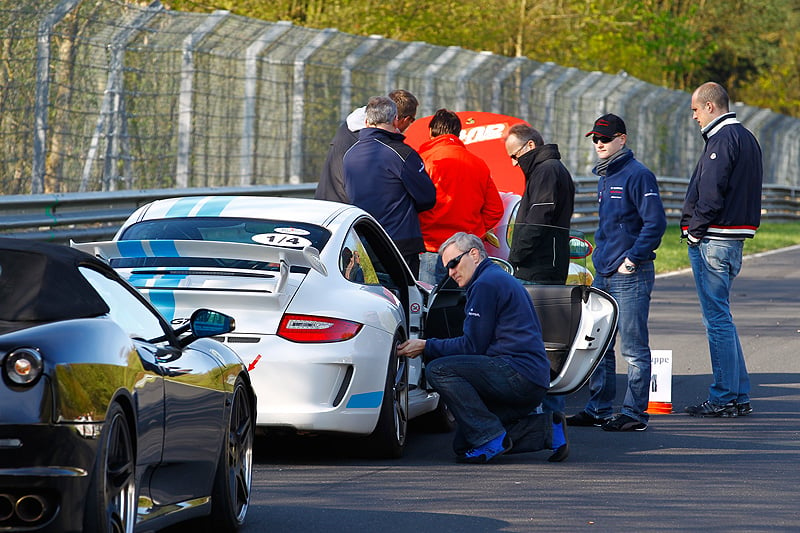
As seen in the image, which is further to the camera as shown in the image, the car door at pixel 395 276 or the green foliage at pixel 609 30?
the green foliage at pixel 609 30

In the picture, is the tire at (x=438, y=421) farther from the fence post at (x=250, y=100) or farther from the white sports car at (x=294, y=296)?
the fence post at (x=250, y=100)

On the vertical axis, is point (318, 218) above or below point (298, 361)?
above

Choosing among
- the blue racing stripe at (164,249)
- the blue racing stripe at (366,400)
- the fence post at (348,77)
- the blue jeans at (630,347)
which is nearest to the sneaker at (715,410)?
the blue jeans at (630,347)

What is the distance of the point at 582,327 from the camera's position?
31.2ft

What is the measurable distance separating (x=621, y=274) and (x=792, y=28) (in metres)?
63.9

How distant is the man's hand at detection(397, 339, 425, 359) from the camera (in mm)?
8625

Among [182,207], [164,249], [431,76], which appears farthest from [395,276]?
[431,76]

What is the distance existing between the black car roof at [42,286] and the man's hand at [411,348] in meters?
3.57

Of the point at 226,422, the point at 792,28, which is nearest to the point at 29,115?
the point at 226,422

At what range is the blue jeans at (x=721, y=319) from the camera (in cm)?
1071

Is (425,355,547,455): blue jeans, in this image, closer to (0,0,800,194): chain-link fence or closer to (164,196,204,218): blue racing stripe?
(164,196,204,218): blue racing stripe

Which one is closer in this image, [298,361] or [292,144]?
[298,361]

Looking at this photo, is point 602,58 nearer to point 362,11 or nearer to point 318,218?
point 362,11

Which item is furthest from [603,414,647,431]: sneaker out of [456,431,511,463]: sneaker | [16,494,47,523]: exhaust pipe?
[16,494,47,523]: exhaust pipe
